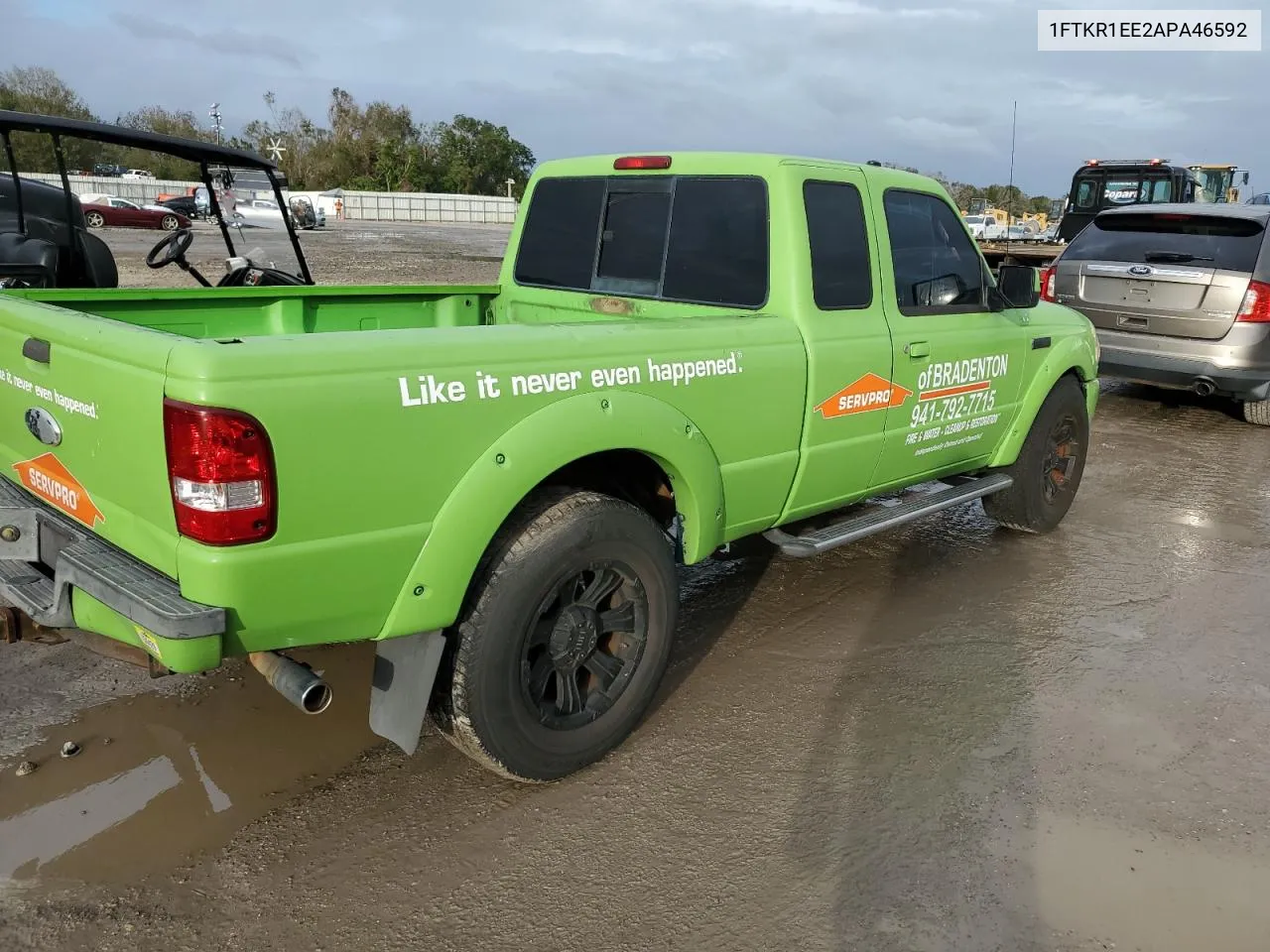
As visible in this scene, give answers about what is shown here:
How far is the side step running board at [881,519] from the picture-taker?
387cm

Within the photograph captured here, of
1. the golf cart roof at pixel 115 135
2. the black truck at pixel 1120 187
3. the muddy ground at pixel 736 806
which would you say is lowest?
the muddy ground at pixel 736 806

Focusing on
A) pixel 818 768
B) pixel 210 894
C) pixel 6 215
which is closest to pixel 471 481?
pixel 210 894

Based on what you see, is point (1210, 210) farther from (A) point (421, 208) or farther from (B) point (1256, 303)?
(A) point (421, 208)

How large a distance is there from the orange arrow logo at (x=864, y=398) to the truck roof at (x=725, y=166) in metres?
0.89

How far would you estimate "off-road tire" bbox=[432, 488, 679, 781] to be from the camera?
2.81 meters

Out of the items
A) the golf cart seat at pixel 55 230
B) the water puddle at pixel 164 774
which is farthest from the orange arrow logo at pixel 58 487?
the golf cart seat at pixel 55 230

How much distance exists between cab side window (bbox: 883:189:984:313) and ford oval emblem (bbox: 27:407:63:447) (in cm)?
310

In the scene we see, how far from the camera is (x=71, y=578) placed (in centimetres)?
256

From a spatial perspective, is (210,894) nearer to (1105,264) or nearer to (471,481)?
(471,481)

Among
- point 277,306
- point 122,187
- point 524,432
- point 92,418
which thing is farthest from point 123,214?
point 524,432

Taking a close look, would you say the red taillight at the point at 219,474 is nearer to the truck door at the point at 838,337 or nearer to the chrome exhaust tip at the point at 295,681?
the chrome exhaust tip at the point at 295,681

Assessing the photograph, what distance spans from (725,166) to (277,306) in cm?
203

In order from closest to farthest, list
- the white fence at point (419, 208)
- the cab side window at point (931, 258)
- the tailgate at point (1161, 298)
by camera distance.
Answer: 1. the cab side window at point (931, 258)
2. the tailgate at point (1161, 298)
3. the white fence at point (419, 208)


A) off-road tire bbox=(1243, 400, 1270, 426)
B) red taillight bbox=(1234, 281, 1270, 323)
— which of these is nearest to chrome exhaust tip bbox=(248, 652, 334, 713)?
red taillight bbox=(1234, 281, 1270, 323)
